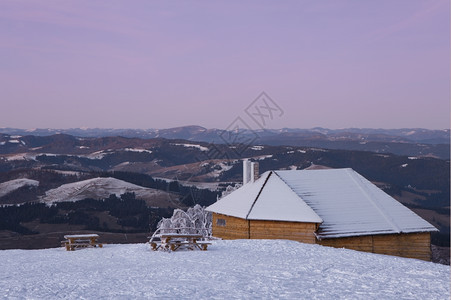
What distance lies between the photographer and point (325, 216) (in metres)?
28.2

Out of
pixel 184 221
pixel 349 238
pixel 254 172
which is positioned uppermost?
pixel 254 172

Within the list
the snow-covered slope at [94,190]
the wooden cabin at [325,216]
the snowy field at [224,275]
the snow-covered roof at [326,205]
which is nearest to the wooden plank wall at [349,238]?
the wooden cabin at [325,216]

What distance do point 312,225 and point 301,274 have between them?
1321 cm

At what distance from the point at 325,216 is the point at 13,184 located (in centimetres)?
13699

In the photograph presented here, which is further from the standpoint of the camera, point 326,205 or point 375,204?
point 375,204

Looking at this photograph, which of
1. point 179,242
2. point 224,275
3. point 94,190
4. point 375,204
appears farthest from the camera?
point 94,190

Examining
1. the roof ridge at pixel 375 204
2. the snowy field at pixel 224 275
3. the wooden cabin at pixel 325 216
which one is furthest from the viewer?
the roof ridge at pixel 375 204

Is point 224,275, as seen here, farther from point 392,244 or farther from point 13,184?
point 13,184

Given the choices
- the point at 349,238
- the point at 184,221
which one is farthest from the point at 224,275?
the point at 184,221

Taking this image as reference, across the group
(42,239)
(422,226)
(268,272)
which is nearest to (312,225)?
(422,226)

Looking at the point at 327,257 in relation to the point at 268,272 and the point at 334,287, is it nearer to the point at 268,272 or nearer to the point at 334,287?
the point at 268,272

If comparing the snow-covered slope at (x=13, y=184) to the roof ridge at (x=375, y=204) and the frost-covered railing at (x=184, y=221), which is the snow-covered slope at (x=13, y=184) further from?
the roof ridge at (x=375, y=204)

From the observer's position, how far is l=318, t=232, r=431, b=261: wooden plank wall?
90.0 feet

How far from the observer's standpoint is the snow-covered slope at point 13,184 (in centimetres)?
13700
